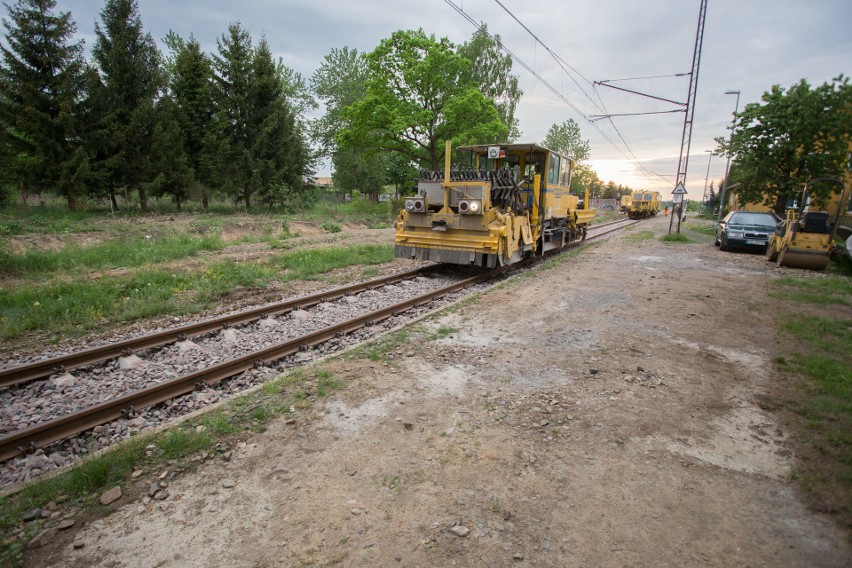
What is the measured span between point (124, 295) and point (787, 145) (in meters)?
24.5

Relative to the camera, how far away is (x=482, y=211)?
8992 mm

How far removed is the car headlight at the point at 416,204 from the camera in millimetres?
9695

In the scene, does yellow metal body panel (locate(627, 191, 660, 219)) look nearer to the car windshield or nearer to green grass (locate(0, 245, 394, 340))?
the car windshield

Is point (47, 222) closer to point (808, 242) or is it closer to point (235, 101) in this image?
point (235, 101)

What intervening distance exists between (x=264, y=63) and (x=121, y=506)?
27.1 metres

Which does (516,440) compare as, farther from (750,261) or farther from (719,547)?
(750,261)

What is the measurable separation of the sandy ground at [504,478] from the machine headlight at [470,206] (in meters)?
4.37

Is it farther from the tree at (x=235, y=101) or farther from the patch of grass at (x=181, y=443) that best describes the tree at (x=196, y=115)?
the patch of grass at (x=181, y=443)

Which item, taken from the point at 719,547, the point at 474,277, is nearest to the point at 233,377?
the point at 719,547

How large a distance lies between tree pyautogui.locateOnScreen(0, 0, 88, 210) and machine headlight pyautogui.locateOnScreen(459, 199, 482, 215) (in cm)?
1832

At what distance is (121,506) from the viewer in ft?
8.76

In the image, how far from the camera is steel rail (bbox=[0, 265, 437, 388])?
443 cm

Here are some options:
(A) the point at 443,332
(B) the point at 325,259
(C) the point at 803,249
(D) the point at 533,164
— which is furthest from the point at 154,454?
(C) the point at 803,249

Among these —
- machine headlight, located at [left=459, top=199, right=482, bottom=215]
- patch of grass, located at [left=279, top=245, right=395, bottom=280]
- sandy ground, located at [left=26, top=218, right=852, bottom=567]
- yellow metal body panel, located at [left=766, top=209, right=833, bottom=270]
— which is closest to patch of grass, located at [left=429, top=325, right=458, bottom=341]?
sandy ground, located at [left=26, top=218, right=852, bottom=567]
